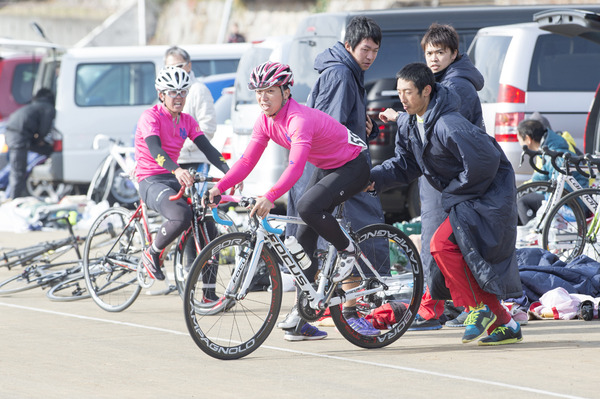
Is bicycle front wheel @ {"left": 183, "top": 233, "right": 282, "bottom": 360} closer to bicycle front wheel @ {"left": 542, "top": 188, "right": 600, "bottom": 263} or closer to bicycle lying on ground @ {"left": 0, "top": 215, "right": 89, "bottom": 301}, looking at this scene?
bicycle lying on ground @ {"left": 0, "top": 215, "right": 89, "bottom": 301}

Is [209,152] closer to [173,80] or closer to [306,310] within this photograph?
[173,80]

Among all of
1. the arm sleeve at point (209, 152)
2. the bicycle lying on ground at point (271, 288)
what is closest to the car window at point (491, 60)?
the arm sleeve at point (209, 152)

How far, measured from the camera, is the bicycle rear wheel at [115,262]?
8.39m

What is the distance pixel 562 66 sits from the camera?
1141 centimetres

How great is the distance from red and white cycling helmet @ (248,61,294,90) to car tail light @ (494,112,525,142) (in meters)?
4.97

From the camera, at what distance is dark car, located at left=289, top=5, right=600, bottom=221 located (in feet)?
38.2

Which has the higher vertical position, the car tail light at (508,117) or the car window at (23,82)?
the car window at (23,82)

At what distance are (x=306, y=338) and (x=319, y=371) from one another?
0.97 metres

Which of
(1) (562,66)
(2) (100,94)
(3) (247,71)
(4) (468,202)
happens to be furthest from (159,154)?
(2) (100,94)

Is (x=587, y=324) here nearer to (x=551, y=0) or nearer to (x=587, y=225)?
(x=587, y=225)

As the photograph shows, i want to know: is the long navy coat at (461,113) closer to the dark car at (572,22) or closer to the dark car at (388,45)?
the dark car at (572,22)

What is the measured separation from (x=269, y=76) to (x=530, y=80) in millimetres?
5376

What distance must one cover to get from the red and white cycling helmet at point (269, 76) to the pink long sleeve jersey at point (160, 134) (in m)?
1.70

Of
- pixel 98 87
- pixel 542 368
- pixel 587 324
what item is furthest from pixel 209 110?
pixel 98 87
